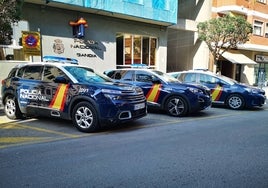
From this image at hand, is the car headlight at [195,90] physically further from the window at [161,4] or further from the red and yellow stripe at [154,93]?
the window at [161,4]

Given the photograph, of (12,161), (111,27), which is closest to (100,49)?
(111,27)

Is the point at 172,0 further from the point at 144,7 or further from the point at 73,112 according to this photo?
the point at 73,112

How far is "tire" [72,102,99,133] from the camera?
19.8 ft

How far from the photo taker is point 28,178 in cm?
364

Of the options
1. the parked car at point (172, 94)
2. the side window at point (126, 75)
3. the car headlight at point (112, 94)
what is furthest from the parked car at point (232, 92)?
the car headlight at point (112, 94)

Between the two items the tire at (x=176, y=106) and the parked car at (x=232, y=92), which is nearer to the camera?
the tire at (x=176, y=106)

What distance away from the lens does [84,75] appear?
22.4 feet

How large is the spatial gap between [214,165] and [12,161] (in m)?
3.35

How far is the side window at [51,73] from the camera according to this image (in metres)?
6.71

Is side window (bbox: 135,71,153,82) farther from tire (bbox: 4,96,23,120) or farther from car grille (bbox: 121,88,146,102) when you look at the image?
tire (bbox: 4,96,23,120)

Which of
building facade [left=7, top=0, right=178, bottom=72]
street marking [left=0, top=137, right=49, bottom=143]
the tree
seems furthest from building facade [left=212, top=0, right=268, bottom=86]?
street marking [left=0, top=137, right=49, bottom=143]

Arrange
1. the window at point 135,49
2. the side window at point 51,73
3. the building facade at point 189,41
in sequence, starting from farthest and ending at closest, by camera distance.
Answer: the building facade at point 189,41, the window at point 135,49, the side window at point 51,73

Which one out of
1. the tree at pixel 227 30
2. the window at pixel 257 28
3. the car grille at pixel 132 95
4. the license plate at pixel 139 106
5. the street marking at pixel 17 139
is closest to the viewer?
the street marking at pixel 17 139

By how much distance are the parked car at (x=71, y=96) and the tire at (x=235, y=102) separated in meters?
5.29
